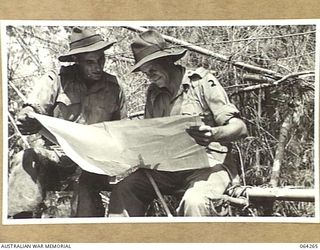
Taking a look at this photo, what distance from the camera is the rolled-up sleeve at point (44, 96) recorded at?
0.81 metres

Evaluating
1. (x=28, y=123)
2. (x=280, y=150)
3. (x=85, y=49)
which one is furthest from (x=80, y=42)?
A: (x=280, y=150)

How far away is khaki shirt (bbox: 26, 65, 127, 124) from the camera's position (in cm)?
81

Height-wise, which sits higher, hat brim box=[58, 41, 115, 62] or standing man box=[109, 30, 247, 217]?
hat brim box=[58, 41, 115, 62]

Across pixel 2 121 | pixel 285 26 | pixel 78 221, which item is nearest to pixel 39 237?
pixel 78 221

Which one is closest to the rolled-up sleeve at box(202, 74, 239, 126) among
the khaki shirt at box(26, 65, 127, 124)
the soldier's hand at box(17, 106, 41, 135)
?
the khaki shirt at box(26, 65, 127, 124)

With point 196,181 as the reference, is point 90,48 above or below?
above

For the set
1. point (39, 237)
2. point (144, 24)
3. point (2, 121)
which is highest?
point (144, 24)

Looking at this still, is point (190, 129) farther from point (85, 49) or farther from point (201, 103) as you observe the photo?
point (85, 49)

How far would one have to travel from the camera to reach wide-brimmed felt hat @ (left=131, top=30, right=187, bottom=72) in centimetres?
81

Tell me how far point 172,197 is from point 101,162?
4.0 inches

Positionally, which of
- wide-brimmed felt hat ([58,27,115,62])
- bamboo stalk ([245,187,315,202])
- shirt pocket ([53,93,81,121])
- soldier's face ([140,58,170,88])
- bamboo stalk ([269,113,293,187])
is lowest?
bamboo stalk ([245,187,315,202])

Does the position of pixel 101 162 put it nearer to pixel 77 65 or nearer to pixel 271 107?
pixel 77 65

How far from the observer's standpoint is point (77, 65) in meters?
0.81

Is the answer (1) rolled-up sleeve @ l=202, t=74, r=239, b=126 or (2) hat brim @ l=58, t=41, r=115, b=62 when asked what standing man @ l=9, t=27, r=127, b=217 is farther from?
(1) rolled-up sleeve @ l=202, t=74, r=239, b=126
